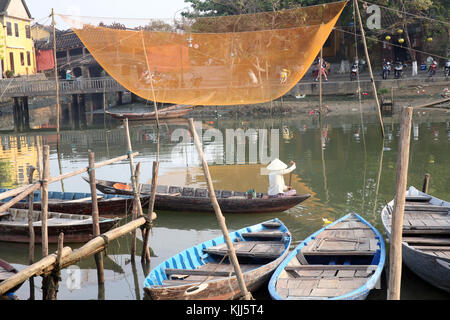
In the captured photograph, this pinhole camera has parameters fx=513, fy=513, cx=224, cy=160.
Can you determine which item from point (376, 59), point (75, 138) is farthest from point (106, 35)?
point (376, 59)

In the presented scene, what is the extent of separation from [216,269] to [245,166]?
28.3 feet

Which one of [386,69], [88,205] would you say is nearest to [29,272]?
[88,205]

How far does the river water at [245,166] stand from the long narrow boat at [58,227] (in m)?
0.25

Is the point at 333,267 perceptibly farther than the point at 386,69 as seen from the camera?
No

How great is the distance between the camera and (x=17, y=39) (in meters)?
36.4

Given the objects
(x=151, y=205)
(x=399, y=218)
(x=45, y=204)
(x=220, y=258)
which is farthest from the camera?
(x=151, y=205)

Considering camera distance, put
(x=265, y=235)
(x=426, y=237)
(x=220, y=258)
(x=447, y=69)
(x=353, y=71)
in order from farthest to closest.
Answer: (x=353, y=71) < (x=447, y=69) < (x=265, y=235) < (x=426, y=237) < (x=220, y=258)

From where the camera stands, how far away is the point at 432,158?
14727mm

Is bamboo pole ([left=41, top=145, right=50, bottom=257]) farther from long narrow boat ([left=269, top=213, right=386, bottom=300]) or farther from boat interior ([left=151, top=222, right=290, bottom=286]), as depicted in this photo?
long narrow boat ([left=269, top=213, right=386, bottom=300])

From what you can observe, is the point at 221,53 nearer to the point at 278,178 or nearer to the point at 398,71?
the point at 278,178

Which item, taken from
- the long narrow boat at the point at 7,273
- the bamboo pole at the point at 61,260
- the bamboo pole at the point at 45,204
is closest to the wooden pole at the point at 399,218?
the bamboo pole at the point at 61,260

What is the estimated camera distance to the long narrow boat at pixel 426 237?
6164 mm

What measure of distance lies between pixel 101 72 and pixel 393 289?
3627cm

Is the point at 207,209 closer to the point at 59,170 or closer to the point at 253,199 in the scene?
the point at 253,199
